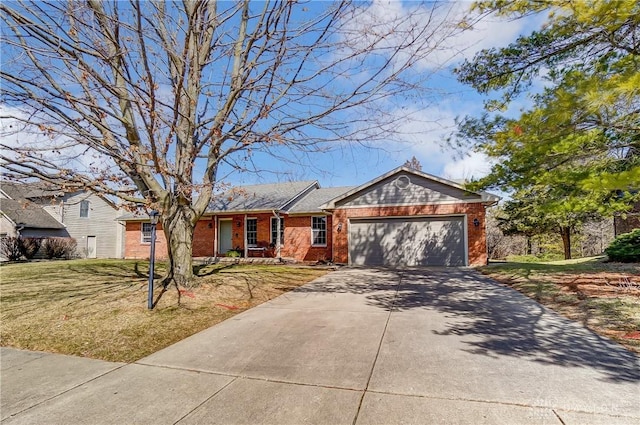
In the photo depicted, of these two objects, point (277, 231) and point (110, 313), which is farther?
point (277, 231)

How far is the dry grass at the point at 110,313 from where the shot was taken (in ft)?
15.2

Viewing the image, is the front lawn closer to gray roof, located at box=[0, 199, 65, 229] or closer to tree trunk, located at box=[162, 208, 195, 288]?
tree trunk, located at box=[162, 208, 195, 288]

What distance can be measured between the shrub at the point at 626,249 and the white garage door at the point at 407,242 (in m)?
5.21

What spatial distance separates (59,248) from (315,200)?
1572 centimetres

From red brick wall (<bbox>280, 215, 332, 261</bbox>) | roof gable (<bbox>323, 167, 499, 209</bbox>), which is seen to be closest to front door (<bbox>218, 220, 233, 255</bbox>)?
red brick wall (<bbox>280, 215, 332, 261</bbox>)

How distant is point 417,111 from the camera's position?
19.4 feet

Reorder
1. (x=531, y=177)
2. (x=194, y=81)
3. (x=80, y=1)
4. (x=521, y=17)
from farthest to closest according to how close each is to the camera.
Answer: (x=531, y=177) < (x=521, y=17) < (x=194, y=81) < (x=80, y=1)

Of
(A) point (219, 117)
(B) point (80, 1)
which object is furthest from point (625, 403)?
(B) point (80, 1)

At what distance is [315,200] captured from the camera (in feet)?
60.7

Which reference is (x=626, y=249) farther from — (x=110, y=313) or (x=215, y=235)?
(x=215, y=235)

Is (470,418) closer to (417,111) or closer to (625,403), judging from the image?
(625,403)

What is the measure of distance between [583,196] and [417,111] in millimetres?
4504

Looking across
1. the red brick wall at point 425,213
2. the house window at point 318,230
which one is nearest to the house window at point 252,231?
the house window at point 318,230

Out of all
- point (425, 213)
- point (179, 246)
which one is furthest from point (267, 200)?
point (179, 246)
